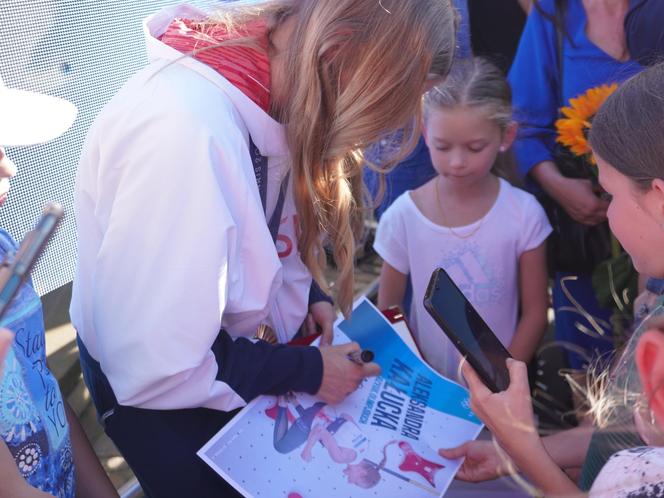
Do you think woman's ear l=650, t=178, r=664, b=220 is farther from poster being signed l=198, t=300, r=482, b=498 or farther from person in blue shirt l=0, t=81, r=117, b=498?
person in blue shirt l=0, t=81, r=117, b=498

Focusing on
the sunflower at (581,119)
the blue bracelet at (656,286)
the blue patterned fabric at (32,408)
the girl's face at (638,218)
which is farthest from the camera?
the sunflower at (581,119)

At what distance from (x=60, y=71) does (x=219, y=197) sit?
751mm

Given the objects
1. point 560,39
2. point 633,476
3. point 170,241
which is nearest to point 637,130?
point 633,476

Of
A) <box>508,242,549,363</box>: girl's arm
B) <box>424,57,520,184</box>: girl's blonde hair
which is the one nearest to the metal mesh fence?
<box>424,57,520,184</box>: girl's blonde hair

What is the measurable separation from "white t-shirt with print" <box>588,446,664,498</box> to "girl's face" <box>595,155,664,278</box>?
1.22 feet

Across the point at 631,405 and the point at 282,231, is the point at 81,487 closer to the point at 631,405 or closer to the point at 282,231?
the point at 282,231

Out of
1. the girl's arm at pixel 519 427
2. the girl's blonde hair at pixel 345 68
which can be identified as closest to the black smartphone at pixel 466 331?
the girl's arm at pixel 519 427

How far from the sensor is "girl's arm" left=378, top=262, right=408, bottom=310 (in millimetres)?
2355

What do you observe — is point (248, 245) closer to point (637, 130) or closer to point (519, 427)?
point (519, 427)

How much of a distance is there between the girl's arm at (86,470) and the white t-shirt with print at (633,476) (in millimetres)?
908

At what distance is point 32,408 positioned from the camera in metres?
1.23

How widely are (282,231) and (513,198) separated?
3.03 ft

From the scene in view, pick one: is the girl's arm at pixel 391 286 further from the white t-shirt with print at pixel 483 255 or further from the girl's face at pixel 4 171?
the girl's face at pixel 4 171

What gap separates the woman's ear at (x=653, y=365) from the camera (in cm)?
100
